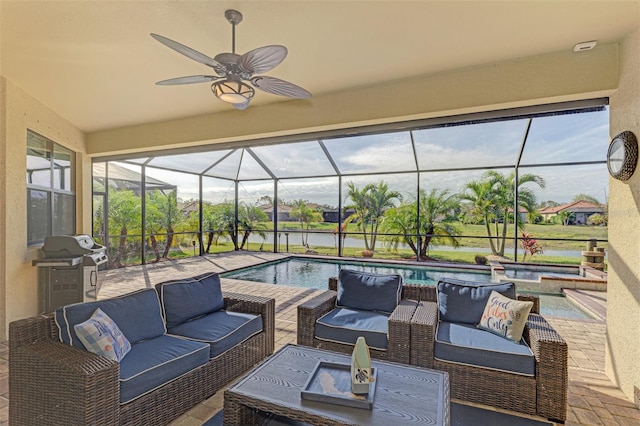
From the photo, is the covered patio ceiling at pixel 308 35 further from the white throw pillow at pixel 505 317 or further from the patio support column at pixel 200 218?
the patio support column at pixel 200 218

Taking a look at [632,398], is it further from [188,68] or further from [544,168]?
[544,168]

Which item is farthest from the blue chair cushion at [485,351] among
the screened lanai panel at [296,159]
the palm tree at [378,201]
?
the palm tree at [378,201]

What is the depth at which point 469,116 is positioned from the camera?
3.25 metres

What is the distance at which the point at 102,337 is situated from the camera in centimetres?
187

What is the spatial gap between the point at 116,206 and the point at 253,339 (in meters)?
6.58

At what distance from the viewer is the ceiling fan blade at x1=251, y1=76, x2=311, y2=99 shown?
8.07 ft

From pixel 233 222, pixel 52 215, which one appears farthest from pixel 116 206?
pixel 233 222

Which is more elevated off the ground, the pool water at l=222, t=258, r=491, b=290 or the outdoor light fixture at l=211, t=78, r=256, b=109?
the outdoor light fixture at l=211, t=78, r=256, b=109

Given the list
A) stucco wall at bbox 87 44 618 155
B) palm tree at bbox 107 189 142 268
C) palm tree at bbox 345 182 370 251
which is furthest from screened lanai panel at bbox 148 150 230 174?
palm tree at bbox 345 182 370 251

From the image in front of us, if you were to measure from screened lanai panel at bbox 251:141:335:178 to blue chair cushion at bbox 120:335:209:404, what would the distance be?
6.07 meters

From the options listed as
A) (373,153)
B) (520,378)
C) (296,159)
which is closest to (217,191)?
(296,159)

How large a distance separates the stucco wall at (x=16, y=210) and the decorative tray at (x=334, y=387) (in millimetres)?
3697

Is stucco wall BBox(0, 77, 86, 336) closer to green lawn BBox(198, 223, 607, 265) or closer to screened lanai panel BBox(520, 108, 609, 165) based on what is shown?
green lawn BBox(198, 223, 607, 265)

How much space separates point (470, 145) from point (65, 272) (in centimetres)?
791
